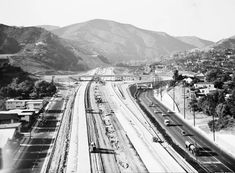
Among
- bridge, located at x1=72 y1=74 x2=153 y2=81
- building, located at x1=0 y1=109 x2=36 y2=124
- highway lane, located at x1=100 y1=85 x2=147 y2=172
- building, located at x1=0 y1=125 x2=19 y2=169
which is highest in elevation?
bridge, located at x1=72 y1=74 x2=153 y2=81

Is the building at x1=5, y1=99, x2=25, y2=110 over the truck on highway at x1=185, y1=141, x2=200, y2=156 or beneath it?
over

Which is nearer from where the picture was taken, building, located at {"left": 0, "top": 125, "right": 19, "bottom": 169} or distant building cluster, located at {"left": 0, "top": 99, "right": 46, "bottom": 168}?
building, located at {"left": 0, "top": 125, "right": 19, "bottom": 169}

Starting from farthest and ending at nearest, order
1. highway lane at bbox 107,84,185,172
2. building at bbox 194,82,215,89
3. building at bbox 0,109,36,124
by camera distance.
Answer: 1. building at bbox 194,82,215,89
2. building at bbox 0,109,36,124
3. highway lane at bbox 107,84,185,172

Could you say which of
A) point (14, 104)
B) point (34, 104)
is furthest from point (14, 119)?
point (14, 104)

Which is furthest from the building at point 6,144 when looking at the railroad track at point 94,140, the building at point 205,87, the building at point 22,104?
the building at point 205,87

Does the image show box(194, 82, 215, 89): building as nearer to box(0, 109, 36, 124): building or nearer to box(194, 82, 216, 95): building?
box(194, 82, 216, 95): building

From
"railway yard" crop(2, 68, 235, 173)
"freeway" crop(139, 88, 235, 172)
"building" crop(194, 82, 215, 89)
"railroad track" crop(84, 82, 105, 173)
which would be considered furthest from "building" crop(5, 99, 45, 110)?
"building" crop(194, 82, 215, 89)

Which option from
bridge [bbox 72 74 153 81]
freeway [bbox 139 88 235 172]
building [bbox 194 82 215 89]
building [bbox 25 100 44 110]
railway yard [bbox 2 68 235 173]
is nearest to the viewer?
railway yard [bbox 2 68 235 173]

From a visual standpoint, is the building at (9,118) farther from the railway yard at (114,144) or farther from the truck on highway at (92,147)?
the truck on highway at (92,147)

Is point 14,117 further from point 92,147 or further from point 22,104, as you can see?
point 92,147
